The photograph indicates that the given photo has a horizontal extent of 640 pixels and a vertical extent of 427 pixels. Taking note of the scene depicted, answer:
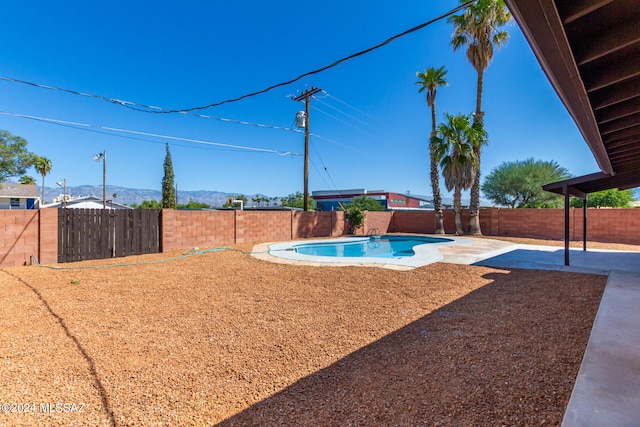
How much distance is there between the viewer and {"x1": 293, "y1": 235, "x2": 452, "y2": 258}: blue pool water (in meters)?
12.4

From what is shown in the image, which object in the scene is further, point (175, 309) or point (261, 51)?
point (261, 51)

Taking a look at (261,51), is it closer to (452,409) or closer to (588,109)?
(588,109)

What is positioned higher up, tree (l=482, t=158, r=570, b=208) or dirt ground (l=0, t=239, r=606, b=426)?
tree (l=482, t=158, r=570, b=208)

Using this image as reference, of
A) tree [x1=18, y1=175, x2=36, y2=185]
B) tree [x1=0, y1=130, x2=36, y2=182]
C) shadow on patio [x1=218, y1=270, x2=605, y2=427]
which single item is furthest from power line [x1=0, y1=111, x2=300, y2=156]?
tree [x1=18, y1=175, x2=36, y2=185]

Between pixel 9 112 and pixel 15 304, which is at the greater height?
pixel 9 112

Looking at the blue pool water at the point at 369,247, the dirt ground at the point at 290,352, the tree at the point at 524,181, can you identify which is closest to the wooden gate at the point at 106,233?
the dirt ground at the point at 290,352

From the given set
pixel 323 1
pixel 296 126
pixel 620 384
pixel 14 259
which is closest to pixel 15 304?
pixel 14 259

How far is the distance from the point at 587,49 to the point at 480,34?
666 inches

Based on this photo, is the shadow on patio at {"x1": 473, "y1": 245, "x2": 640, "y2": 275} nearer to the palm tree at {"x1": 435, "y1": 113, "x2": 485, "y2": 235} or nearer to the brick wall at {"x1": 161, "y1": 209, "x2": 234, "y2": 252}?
the palm tree at {"x1": 435, "y1": 113, "x2": 485, "y2": 235}

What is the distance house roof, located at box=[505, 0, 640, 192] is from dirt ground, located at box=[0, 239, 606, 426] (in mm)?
2392

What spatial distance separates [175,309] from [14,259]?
20.1ft

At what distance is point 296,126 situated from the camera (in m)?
16.4

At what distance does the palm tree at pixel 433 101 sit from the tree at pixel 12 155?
31.3 meters

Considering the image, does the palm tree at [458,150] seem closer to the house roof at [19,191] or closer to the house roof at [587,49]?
the house roof at [587,49]
